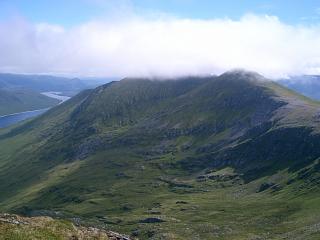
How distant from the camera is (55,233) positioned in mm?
59188

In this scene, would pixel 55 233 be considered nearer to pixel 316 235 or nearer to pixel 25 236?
pixel 25 236

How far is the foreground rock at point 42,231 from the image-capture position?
55.5 m

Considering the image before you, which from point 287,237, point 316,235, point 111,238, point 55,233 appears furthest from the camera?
point 287,237

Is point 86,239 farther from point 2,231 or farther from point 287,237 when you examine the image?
point 287,237

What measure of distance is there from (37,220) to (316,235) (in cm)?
13899

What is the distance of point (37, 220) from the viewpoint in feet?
212

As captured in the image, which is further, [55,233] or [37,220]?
[37,220]

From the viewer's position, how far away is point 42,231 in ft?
192

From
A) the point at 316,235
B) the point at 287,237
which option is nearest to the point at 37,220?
the point at 316,235

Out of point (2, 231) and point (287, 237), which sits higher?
point (2, 231)

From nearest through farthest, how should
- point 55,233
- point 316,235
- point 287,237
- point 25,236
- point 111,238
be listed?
point 25,236, point 55,233, point 111,238, point 316,235, point 287,237

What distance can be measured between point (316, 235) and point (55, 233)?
142 meters

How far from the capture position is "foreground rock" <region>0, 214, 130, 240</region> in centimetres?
5547

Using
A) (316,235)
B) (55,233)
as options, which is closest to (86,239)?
(55,233)
